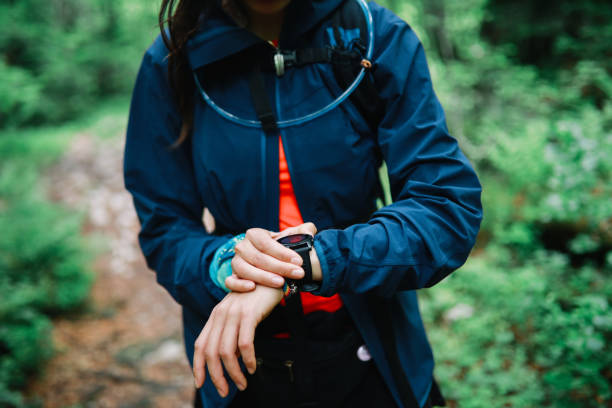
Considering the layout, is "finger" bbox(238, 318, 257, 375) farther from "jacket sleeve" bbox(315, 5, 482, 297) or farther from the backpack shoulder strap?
the backpack shoulder strap

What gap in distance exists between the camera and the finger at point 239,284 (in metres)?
1.12

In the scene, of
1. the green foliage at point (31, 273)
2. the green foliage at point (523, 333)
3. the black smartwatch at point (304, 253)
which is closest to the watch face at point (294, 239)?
the black smartwatch at point (304, 253)

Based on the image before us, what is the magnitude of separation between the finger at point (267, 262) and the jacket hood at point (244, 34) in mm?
626

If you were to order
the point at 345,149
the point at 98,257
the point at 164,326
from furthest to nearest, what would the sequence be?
the point at 98,257 → the point at 164,326 → the point at 345,149

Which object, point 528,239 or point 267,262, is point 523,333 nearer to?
point 528,239

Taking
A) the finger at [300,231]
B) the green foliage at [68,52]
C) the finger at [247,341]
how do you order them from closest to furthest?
the finger at [247,341] < the finger at [300,231] < the green foliage at [68,52]

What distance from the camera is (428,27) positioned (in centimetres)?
605

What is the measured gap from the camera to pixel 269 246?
1.11 m

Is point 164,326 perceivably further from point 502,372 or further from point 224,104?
point 224,104

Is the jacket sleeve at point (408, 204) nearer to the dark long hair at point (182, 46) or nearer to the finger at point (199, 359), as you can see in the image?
the finger at point (199, 359)

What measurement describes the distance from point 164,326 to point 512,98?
5934mm

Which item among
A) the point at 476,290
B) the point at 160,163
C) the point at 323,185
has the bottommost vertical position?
the point at 476,290

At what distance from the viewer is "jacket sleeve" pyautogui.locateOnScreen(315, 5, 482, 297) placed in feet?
3.67

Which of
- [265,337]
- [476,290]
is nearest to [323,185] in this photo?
[265,337]
